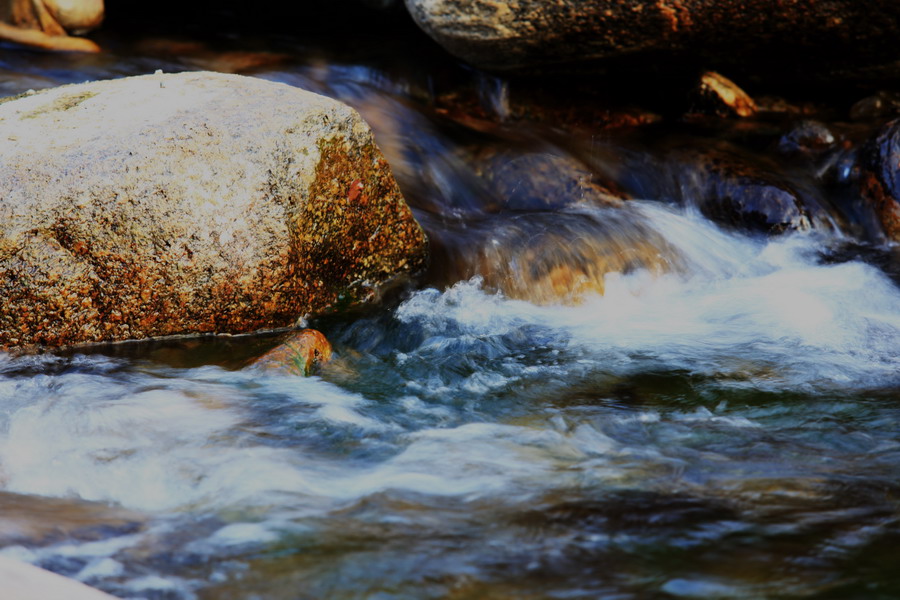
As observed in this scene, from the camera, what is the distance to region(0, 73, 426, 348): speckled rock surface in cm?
344

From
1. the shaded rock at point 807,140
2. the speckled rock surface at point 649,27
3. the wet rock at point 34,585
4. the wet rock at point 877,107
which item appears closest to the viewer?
the wet rock at point 34,585

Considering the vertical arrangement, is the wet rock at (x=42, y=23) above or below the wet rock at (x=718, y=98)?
above

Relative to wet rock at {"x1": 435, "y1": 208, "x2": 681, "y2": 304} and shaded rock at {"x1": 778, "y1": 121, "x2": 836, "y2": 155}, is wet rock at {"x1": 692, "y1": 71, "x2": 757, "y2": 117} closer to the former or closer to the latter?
shaded rock at {"x1": 778, "y1": 121, "x2": 836, "y2": 155}

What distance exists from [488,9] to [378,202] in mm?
2684

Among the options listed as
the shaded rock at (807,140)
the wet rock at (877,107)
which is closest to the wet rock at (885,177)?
the shaded rock at (807,140)

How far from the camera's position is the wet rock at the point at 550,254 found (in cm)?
463

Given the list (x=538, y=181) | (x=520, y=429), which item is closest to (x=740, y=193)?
(x=538, y=181)

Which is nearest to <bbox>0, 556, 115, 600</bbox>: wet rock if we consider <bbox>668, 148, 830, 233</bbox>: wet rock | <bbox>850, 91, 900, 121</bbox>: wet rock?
<bbox>668, 148, 830, 233</bbox>: wet rock

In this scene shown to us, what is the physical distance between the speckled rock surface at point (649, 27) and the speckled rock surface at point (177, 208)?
259 centimetres

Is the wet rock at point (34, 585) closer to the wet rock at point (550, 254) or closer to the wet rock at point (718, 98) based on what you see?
the wet rock at point (550, 254)

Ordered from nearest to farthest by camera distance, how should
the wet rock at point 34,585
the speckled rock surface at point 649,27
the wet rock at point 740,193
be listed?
the wet rock at point 34,585, the wet rock at point 740,193, the speckled rock surface at point 649,27

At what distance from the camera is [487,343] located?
4.04 metres

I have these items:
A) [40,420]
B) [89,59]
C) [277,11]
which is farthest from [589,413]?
[277,11]

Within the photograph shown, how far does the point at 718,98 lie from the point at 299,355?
4.87 m
